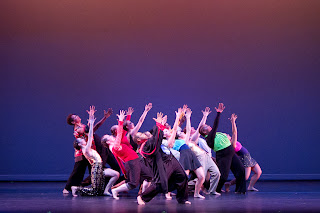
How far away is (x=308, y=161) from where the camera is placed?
965 centimetres

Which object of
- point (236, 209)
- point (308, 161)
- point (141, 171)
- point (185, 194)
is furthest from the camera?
point (308, 161)

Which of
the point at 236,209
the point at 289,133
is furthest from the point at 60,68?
the point at 236,209

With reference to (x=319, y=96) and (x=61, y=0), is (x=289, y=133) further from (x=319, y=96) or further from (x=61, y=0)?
(x=61, y=0)

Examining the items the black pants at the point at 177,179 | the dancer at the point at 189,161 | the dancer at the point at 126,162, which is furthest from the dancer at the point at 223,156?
the black pants at the point at 177,179

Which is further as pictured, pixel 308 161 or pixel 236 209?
pixel 308 161

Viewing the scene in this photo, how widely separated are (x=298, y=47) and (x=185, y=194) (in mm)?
5486

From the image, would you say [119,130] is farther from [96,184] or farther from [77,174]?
[77,174]

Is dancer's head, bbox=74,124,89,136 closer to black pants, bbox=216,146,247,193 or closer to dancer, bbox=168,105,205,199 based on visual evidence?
dancer, bbox=168,105,205,199

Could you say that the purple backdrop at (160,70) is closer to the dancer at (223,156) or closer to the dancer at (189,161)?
the dancer at (223,156)

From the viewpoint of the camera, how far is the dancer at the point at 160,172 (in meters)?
5.50

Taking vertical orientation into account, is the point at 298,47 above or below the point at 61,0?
below

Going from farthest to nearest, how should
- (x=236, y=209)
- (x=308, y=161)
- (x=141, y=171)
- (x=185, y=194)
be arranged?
(x=308, y=161) < (x=141, y=171) < (x=185, y=194) < (x=236, y=209)

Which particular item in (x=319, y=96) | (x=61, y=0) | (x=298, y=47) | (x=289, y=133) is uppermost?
(x=61, y=0)

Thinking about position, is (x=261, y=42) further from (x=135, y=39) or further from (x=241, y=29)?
(x=135, y=39)
